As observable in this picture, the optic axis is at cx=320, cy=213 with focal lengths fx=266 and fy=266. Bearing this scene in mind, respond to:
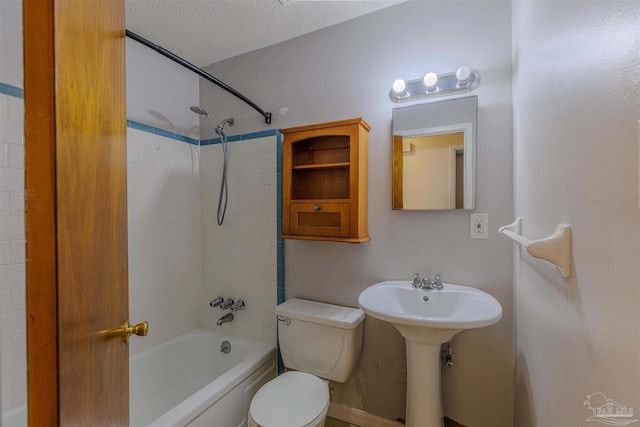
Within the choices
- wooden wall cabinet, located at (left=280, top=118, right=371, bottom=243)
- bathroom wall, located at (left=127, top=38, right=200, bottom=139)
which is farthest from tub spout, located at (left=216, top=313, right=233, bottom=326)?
bathroom wall, located at (left=127, top=38, right=200, bottom=139)

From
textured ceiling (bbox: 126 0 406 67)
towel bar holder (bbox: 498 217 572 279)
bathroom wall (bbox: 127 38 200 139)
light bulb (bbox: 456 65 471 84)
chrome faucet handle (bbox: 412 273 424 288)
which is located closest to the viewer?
towel bar holder (bbox: 498 217 572 279)

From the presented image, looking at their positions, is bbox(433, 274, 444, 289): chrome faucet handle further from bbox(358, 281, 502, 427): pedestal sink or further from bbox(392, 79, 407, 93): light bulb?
bbox(392, 79, 407, 93): light bulb

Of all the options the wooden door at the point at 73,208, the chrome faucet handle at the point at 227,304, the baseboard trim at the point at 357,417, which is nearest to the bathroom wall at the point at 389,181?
the baseboard trim at the point at 357,417

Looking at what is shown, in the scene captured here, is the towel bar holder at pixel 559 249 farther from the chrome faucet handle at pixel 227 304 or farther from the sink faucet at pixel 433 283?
the chrome faucet handle at pixel 227 304

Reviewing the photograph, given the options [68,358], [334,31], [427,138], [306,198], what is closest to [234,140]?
[306,198]

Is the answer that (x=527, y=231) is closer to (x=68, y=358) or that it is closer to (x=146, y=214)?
(x=68, y=358)

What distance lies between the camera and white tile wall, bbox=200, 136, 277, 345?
190cm

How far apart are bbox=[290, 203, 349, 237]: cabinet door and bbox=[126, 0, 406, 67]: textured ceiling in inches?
45.3

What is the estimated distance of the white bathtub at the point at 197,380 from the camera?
1.32 metres

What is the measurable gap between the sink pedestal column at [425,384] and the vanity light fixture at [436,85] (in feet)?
4.12

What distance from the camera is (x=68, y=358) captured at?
498 mm

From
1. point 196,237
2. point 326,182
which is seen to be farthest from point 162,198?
point 326,182

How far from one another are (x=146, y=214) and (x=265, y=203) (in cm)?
81

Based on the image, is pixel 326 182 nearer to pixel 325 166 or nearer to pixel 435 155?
pixel 325 166
